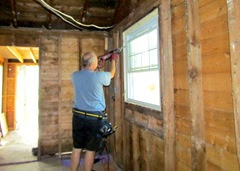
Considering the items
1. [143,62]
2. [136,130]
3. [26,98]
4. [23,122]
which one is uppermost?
[143,62]

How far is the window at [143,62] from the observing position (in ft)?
7.27

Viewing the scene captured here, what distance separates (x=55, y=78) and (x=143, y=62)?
189 cm

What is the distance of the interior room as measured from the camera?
130 centimetres

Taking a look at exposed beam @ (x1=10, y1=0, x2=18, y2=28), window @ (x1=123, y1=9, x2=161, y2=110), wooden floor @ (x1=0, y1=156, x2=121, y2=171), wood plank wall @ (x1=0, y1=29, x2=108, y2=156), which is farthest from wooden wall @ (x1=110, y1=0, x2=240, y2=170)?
exposed beam @ (x1=10, y1=0, x2=18, y2=28)

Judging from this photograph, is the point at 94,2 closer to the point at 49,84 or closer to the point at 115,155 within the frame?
the point at 49,84

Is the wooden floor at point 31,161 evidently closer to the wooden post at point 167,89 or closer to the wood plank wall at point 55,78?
the wood plank wall at point 55,78

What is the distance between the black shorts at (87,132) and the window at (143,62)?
0.62 m

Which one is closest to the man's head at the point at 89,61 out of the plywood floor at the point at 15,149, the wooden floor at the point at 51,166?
the wooden floor at the point at 51,166

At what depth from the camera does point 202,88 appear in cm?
146

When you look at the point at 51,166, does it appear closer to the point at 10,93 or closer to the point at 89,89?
the point at 89,89

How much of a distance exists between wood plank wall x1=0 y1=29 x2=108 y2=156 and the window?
128cm

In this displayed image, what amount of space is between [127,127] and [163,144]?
937mm

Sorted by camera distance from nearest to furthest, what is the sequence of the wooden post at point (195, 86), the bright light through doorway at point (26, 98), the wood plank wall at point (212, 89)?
the wood plank wall at point (212, 89), the wooden post at point (195, 86), the bright light through doorway at point (26, 98)

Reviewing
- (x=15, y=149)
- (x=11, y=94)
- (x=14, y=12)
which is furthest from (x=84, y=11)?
(x=11, y=94)
